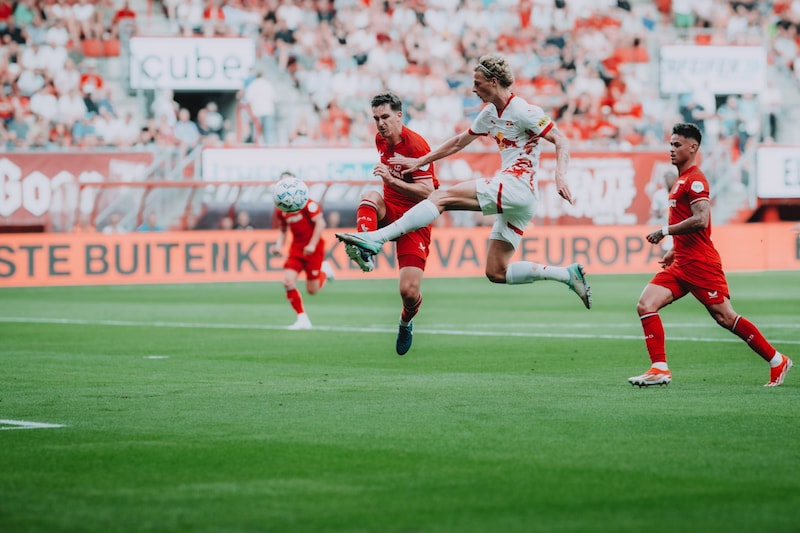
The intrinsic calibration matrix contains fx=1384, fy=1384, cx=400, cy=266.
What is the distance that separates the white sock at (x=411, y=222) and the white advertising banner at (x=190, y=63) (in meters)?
21.8

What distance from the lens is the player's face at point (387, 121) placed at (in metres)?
12.5

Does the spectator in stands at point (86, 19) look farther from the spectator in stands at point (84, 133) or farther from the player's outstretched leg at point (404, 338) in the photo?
the player's outstretched leg at point (404, 338)

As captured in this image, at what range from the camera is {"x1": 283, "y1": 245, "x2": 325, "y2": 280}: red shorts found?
2017 cm

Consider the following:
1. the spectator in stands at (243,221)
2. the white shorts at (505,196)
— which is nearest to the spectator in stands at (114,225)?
the spectator in stands at (243,221)

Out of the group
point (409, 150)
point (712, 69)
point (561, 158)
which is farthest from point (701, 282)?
point (712, 69)

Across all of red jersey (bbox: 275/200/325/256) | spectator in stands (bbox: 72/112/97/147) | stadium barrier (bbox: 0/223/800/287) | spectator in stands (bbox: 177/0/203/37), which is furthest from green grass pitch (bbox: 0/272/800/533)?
spectator in stands (bbox: 177/0/203/37)

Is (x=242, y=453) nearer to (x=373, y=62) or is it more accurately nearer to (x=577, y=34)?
(x=373, y=62)

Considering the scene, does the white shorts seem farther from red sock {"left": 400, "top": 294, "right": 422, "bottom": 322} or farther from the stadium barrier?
the stadium barrier

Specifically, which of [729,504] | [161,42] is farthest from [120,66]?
[729,504]

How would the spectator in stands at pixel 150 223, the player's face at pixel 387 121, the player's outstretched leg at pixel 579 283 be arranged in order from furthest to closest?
1. the spectator in stands at pixel 150 223
2. the player's face at pixel 387 121
3. the player's outstretched leg at pixel 579 283

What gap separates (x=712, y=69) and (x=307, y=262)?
2108cm

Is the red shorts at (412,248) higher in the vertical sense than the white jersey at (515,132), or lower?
lower

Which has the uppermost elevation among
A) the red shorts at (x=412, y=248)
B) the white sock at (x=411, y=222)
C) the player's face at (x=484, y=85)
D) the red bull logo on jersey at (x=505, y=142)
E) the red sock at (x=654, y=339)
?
the player's face at (x=484, y=85)

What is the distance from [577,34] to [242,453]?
1282 inches
